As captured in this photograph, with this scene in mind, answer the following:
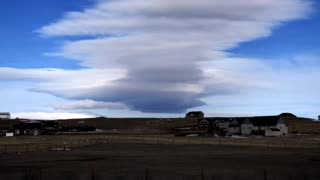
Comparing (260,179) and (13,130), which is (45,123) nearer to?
(13,130)

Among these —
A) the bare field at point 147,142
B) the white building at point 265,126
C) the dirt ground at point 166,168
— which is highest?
the white building at point 265,126

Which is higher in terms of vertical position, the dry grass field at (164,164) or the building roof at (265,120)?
the building roof at (265,120)

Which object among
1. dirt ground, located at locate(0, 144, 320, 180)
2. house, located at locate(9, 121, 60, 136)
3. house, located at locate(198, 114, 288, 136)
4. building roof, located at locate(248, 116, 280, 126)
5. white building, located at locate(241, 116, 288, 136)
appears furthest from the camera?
house, located at locate(9, 121, 60, 136)

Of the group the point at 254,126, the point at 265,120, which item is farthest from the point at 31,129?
the point at 265,120

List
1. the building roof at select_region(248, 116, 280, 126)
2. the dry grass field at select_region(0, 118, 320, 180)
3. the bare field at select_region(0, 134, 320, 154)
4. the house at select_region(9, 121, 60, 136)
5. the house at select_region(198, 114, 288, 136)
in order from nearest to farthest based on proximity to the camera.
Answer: the dry grass field at select_region(0, 118, 320, 180)
the bare field at select_region(0, 134, 320, 154)
the house at select_region(198, 114, 288, 136)
the building roof at select_region(248, 116, 280, 126)
the house at select_region(9, 121, 60, 136)

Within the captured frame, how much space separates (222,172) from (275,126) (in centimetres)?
11092

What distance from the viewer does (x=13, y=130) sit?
177m

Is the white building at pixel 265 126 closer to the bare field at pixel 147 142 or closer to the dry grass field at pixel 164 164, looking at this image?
the bare field at pixel 147 142

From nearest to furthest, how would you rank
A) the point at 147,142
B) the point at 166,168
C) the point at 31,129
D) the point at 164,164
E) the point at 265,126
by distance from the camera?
1. the point at 166,168
2. the point at 164,164
3. the point at 147,142
4. the point at 265,126
5. the point at 31,129

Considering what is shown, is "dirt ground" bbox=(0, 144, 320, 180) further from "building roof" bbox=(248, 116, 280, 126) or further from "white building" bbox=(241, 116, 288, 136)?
"building roof" bbox=(248, 116, 280, 126)

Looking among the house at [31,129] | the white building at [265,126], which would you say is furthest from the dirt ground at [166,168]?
the house at [31,129]

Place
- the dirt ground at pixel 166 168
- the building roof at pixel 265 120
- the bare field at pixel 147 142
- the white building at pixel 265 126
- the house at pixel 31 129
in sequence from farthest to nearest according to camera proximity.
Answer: the house at pixel 31 129, the building roof at pixel 265 120, the white building at pixel 265 126, the bare field at pixel 147 142, the dirt ground at pixel 166 168

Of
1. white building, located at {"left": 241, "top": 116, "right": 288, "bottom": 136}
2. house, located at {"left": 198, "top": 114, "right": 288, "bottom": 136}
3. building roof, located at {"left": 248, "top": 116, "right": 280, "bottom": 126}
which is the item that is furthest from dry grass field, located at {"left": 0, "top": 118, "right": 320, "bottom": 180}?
building roof, located at {"left": 248, "top": 116, "right": 280, "bottom": 126}

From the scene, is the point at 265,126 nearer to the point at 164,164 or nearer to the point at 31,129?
the point at 31,129
